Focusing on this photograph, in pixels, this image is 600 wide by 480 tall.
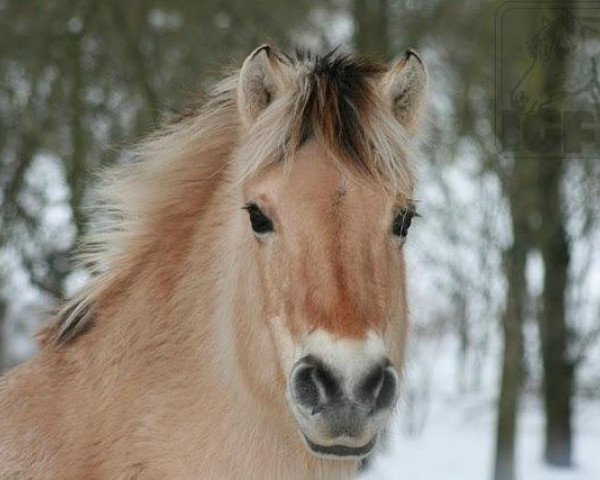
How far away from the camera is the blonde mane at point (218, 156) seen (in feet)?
12.0

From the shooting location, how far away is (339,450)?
10.6ft

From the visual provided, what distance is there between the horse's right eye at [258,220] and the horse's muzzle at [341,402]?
1.90 feet

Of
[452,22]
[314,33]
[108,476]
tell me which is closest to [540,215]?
[452,22]

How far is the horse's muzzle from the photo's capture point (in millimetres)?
3078

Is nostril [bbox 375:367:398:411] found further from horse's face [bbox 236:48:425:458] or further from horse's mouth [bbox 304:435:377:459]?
horse's mouth [bbox 304:435:377:459]

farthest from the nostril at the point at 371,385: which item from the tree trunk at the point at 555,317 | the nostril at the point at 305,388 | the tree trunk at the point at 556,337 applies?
the tree trunk at the point at 556,337

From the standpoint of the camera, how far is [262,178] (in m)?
3.63

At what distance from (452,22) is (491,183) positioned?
2.09m

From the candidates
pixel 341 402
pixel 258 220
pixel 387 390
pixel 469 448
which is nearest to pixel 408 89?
pixel 258 220

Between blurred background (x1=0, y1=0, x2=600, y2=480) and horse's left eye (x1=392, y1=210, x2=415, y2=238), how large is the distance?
521 cm

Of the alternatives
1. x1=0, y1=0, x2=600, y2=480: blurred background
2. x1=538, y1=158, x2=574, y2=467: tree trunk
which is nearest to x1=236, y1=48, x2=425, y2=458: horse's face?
x1=0, y1=0, x2=600, y2=480: blurred background

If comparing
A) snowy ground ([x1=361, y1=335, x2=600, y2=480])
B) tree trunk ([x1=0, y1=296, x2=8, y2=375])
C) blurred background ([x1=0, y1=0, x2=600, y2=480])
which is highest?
blurred background ([x1=0, y1=0, x2=600, y2=480])

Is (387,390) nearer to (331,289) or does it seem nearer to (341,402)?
(341,402)

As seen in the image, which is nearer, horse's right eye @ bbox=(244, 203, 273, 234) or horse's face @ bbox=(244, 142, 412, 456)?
horse's face @ bbox=(244, 142, 412, 456)
